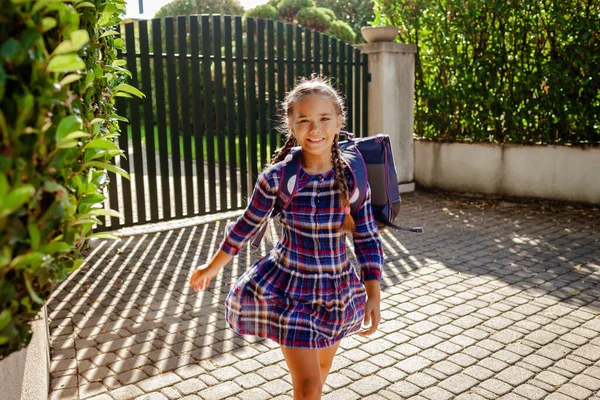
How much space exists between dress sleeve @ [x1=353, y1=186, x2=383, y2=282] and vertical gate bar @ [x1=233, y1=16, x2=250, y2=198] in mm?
5029

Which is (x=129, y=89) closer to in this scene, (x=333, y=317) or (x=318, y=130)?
(x=318, y=130)

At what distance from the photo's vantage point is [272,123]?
8.11m

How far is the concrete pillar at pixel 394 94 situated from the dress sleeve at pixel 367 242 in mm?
6422

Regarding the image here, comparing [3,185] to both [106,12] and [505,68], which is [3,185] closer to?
[106,12]

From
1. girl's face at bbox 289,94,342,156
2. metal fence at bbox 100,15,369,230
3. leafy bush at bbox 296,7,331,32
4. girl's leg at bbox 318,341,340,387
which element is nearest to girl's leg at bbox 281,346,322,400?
girl's leg at bbox 318,341,340,387

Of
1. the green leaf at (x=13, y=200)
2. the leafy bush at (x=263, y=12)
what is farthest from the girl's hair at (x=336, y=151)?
the leafy bush at (x=263, y=12)

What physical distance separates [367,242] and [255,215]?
0.52 meters

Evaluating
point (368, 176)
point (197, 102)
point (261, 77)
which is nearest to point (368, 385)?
point (368, 176)

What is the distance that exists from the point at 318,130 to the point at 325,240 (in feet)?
1.54

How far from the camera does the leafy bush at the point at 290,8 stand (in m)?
21.7

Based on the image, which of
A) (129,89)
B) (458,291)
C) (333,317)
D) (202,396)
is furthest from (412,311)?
(129,89)

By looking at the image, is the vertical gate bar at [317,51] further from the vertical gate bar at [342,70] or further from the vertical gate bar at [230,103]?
the vertical gate bar at [230,103]

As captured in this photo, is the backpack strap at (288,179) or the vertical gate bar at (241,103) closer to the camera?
the backpack strap at (288,179)

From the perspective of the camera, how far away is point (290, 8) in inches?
859
